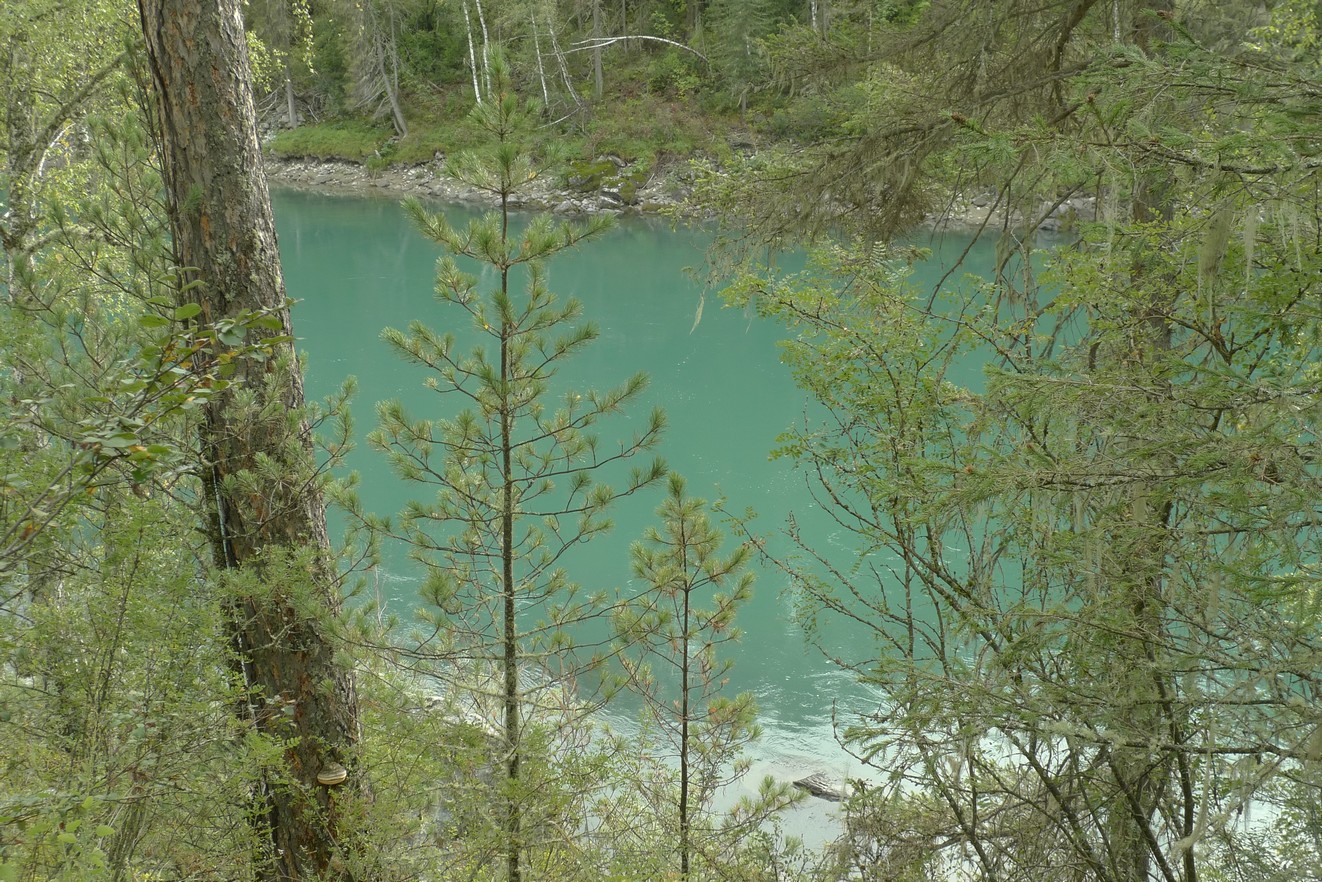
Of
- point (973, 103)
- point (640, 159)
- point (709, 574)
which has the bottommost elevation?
point (709, 574)

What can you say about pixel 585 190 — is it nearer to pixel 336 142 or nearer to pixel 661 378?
pixel 336 142

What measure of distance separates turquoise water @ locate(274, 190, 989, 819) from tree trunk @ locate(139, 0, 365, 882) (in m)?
0.50

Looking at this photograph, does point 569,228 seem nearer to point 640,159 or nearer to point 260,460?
point 260,460

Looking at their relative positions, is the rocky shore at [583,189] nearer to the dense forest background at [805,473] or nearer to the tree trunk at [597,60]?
the tree trunk at [597,60]

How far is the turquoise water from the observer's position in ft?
25.0

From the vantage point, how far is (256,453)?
3.12 metres

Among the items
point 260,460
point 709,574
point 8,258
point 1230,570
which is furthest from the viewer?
point 8,258

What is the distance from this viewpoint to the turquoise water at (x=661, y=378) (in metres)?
7.62

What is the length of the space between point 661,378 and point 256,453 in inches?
438

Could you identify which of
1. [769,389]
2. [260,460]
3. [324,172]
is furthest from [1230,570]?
[324,172]

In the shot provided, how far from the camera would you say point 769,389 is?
13.8m

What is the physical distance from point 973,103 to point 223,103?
3192 mm

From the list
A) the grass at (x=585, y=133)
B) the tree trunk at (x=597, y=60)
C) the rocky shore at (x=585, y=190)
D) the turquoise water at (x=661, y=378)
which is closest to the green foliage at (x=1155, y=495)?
the turquoise water at (x=661, y=378)

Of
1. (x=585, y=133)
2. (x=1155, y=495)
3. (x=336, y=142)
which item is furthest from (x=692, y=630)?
(x=336, y=142)
